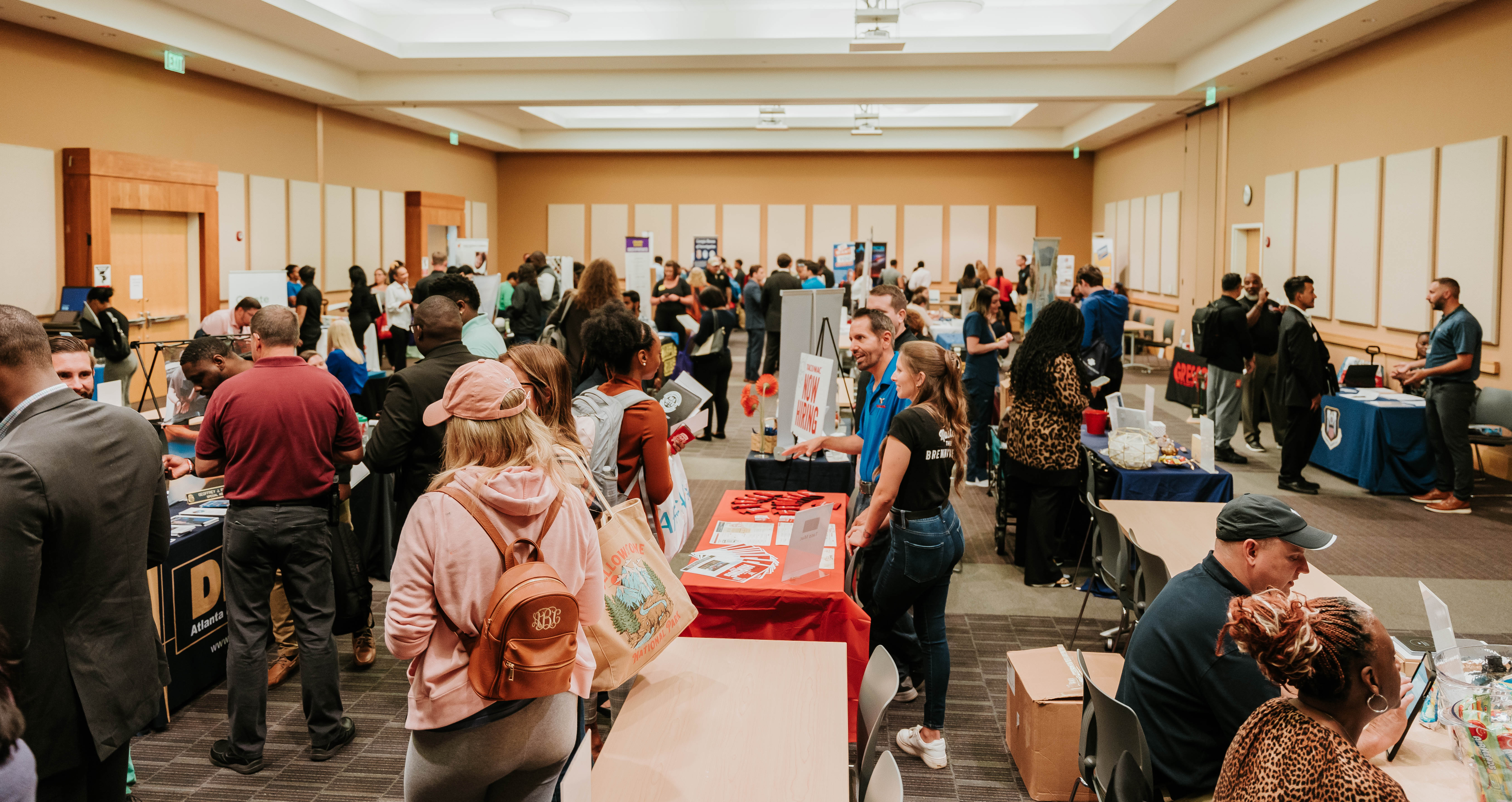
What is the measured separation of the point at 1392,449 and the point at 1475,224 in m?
2.10

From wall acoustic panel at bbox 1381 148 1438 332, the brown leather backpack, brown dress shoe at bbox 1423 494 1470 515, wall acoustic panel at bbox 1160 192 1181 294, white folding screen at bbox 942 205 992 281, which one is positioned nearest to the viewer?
the brown leather backpack

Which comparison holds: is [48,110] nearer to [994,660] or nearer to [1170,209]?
[994,660]

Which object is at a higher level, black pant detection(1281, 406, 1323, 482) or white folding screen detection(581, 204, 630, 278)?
white folding screen detection(581, 204, 630, 278)

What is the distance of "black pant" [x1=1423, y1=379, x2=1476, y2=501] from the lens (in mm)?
6844

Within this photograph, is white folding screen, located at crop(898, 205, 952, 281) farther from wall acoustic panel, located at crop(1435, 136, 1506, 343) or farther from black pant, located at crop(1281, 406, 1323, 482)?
black pant, located at crop(1281, 406, 1323, 482)

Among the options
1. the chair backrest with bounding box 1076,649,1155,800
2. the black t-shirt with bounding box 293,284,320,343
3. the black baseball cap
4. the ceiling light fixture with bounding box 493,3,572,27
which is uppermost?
the ceiling light fixture with bounding box 493,3,572,27

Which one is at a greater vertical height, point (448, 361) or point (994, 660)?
point (448, 361)

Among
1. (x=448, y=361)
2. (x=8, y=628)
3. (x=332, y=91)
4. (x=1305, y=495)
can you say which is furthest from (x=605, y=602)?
(x=332, y=91)

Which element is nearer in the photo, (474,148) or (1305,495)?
(1305,495)

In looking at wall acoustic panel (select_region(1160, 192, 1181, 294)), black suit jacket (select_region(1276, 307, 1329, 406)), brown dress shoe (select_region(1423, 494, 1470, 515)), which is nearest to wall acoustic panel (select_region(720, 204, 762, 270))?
wall acoustic panel (select_region(1160, 192, 1181, 294))

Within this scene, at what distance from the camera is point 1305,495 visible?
7535mm

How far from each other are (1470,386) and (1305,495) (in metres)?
1.32

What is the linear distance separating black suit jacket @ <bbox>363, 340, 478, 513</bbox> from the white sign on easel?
1.26 m

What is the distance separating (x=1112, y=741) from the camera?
7.76 feet
